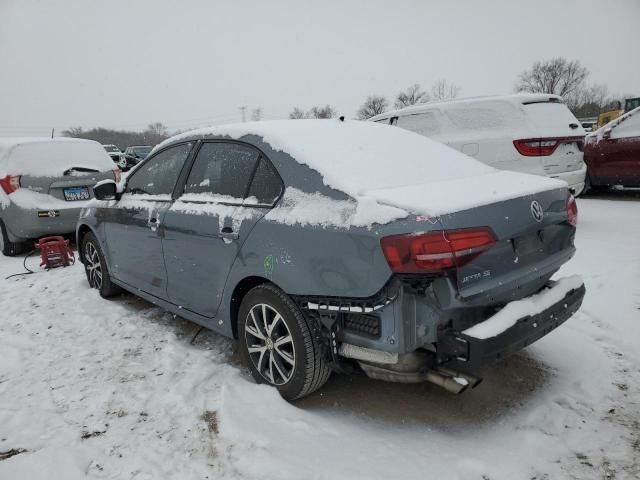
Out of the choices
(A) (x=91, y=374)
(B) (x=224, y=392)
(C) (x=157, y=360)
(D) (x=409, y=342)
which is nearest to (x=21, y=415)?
(A) (x=91, y=374)

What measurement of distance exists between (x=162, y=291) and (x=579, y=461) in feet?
9.50

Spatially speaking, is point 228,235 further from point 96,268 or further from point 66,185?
point 66,185

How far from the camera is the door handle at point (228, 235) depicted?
8.96ft

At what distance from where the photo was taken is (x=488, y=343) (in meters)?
2.03

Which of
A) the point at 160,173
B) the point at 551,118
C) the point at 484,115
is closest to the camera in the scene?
the point at 160,173

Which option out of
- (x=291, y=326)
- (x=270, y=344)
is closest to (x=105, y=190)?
(x=270, y=344)

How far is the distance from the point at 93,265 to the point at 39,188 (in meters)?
2.45

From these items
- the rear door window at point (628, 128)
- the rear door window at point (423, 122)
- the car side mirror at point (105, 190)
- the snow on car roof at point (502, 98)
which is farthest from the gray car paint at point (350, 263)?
the rear door window at point (628, 128)

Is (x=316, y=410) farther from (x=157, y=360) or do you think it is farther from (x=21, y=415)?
(x=21, y=415)

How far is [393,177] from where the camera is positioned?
8.22 ft

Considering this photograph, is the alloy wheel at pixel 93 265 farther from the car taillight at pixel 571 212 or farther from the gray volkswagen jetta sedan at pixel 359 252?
the car taillight at pixel 571 212

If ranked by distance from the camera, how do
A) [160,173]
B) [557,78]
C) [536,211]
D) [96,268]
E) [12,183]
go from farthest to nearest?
[557,78], [12,183], [96,268], [160,173], [536,211]

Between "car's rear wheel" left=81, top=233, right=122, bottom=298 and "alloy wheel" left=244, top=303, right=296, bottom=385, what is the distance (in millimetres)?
2396

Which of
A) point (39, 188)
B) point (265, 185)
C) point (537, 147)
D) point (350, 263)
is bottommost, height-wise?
point (350, 263)
